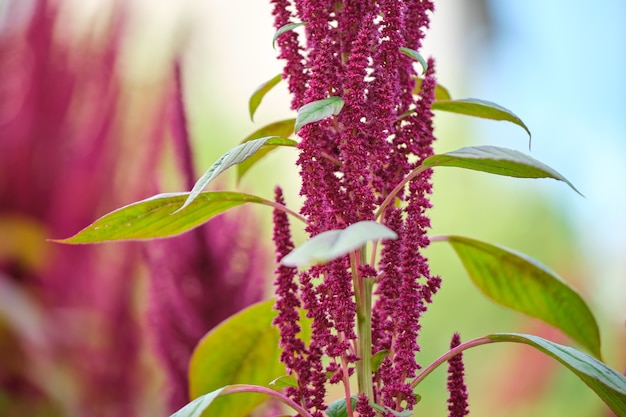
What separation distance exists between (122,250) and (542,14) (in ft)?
5.84

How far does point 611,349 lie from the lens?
2223 millimetres

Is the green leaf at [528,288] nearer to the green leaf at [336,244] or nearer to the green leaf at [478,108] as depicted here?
the green leaf at [478,108]

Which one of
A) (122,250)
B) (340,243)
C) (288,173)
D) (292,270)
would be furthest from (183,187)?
(288,173)

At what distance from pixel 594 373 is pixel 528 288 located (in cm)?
17

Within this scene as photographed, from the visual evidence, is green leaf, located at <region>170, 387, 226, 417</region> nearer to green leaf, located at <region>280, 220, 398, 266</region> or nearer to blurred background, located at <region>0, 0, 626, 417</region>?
green leaf, located at <region>280, 220, 398, 266</region>

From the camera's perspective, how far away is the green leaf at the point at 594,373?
1.54 feet

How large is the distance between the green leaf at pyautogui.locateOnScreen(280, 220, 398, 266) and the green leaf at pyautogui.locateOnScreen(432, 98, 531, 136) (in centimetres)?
21

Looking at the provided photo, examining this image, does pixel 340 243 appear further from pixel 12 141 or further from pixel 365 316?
pixel 12 141

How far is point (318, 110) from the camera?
1.41 feet

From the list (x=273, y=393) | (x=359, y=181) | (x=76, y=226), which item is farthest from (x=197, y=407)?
(x=76, y=226)

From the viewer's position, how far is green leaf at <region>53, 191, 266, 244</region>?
0.53m

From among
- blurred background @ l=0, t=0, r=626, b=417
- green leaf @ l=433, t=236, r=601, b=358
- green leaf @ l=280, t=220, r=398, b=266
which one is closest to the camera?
green leaf @ l=280, t=220, r=398, b=266

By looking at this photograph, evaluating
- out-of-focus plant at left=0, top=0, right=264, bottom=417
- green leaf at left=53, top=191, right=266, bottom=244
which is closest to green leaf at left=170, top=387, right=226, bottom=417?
green leaf at left=53, top=191, right=266, bottom=244

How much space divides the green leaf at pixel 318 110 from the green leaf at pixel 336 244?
0.23ft
